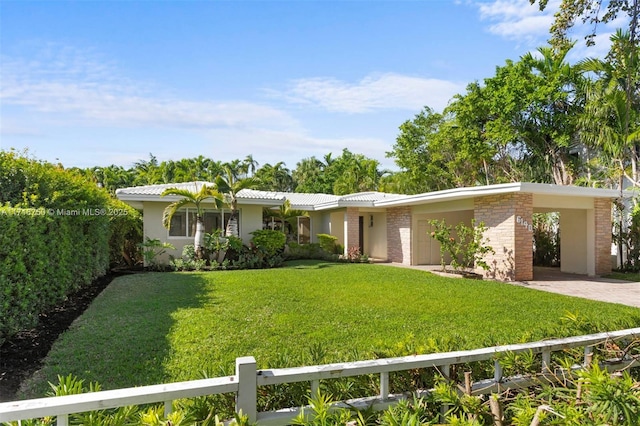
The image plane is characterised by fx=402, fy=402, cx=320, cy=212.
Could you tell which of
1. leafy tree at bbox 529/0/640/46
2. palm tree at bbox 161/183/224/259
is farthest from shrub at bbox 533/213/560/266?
palm tree at bbox 161/183/224/259

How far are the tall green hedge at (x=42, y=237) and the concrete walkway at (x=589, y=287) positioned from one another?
1316 centimetres

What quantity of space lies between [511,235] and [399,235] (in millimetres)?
7780

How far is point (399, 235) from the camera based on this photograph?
21.7 m

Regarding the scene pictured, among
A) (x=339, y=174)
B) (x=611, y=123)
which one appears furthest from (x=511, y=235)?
(x=339, y=174)

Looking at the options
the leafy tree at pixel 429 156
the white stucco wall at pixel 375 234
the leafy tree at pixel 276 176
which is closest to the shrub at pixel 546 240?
the white stucco wall at pixel 375 234

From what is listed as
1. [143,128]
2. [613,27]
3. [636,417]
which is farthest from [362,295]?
[143,128]

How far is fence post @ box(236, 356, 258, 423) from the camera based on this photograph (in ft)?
7.87

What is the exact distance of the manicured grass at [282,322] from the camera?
17.9 ft

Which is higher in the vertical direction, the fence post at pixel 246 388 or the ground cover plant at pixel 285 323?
the fence post at pixel 246 388

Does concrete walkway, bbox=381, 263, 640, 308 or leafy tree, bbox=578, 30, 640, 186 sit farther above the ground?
leafy tree, bbox=578, 30, 640, 186

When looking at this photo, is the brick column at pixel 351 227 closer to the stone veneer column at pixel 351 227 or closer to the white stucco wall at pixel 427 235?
the stone veneer column at pixel 351 227

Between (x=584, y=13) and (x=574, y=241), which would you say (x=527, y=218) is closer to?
(x=574, y=241)

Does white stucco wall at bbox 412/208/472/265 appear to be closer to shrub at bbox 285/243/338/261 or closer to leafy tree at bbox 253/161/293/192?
shrub at bbox 285/243/338/261

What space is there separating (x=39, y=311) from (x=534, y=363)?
8212mm
